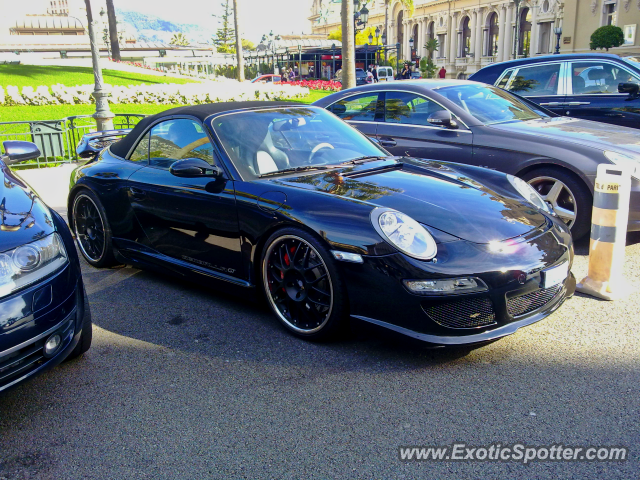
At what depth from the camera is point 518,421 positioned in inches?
107

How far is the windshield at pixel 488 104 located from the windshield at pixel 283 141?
81.6 inches

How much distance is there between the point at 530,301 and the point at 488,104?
367 cm

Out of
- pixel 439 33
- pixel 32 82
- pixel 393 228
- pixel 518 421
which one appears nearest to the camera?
pixel 518 421

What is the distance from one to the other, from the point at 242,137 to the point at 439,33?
249 ft

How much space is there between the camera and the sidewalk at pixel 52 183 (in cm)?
837

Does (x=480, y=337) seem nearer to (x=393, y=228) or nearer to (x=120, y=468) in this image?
(x=393, y=228)

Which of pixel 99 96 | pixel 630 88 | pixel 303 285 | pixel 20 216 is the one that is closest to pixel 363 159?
pixel 303 285

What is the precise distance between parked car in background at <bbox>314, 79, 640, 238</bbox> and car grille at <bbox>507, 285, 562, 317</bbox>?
212cm

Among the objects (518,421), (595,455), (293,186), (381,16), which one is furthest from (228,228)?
(381,16)

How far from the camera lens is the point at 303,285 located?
11.6 ft

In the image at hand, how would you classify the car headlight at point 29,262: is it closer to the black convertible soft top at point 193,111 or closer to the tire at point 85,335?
the tire at point 85,335

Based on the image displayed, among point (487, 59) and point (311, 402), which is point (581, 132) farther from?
point (487, 59)

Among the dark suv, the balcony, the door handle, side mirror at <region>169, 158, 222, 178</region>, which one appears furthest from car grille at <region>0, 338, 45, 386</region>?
the balcony

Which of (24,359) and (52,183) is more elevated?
(24,359)
